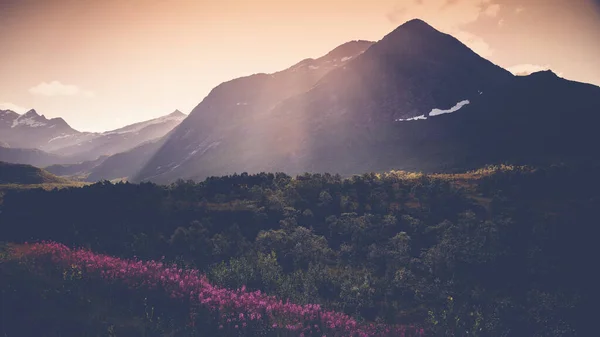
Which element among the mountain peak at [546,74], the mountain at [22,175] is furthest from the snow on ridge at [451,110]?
the mountain at [22,175]

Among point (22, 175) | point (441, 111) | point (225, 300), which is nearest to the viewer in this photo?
point (225, 300)

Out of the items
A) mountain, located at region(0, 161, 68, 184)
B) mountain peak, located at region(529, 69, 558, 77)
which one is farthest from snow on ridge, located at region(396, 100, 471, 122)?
mountain, located at region(0, 161, 68, 184)

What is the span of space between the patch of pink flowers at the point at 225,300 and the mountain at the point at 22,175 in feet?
561

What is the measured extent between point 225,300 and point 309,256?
769cm

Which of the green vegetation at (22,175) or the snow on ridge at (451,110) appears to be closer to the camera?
the green vegetation at (22,175)

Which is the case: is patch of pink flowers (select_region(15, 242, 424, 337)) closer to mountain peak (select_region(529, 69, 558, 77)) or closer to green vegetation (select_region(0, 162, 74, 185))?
green vegetation (select_region(0, 162, 74, 185))

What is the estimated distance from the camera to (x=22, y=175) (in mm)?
154625

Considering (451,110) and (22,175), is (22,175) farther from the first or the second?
(451,110)

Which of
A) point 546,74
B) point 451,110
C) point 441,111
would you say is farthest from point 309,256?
point 546,74

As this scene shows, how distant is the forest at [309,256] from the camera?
1377 cm

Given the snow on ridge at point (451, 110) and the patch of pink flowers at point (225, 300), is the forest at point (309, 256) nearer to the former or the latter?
the patch of pink flowers at point (225, 300)

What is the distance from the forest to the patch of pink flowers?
15 cm

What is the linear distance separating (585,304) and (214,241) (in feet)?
63.3

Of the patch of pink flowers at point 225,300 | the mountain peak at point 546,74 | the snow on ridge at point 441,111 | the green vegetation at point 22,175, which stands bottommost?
the patch of pink flowers at point 225,300
